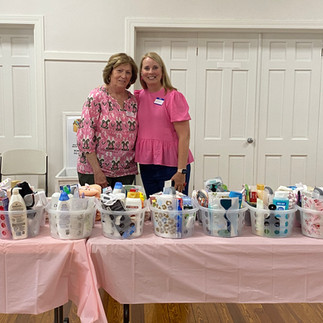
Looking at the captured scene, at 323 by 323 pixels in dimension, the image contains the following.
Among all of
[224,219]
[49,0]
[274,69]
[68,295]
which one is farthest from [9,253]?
[274,69]

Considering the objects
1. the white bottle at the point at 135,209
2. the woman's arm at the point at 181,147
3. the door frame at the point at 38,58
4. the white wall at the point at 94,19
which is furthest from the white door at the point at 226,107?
the white bottle at the point at 135,209

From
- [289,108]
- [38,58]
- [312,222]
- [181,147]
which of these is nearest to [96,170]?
[181,147]

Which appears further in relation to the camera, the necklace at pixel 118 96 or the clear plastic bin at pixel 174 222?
the necklace at pixel 118 96

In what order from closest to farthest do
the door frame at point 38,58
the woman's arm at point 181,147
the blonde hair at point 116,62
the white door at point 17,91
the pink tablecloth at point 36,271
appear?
1. the pink tablecloth at point 36,271
2. the blonde hair at point 116,62
3. the woman's arm at point 181,147
4. the door frame at point 38,58
5. the white door at point 17,91

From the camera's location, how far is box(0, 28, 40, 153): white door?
3.84 meters

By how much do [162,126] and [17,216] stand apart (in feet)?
3.53

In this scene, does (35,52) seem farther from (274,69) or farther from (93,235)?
(93,235)

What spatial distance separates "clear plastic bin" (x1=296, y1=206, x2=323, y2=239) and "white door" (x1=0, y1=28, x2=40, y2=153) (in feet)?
9.68

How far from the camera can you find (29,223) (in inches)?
61.7

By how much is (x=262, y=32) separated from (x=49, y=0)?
2142mm

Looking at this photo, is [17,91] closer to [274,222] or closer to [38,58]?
[38,58]

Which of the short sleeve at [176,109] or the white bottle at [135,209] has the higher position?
the short sleeve at [176,109]

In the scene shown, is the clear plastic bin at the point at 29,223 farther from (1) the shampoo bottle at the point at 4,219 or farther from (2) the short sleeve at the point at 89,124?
(2) the short sleeve at the point at 89,124

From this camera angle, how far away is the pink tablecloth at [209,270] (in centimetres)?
152
